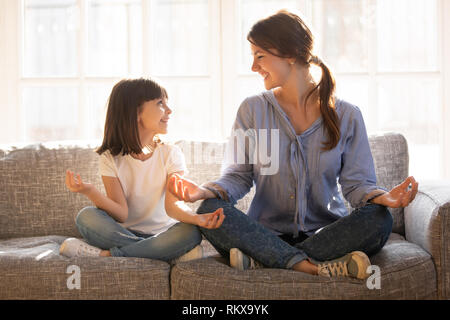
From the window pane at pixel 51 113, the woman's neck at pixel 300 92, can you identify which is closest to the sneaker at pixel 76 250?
the woman's neck at pixel 300 92

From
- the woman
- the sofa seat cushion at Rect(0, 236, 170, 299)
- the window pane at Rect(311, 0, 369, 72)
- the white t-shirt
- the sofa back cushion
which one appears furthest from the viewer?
the window pane at Rect(311, 0, 369, 72)

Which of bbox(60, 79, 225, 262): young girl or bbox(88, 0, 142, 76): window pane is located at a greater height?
bbox(88, 0, 142, 76): window pane

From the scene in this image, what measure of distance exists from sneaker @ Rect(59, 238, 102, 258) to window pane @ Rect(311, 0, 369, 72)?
155 cm

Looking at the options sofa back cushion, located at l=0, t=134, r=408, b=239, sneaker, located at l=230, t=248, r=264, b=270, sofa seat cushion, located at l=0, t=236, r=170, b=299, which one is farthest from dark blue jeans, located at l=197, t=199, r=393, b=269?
sofa back cushion, located at l=0, t=134, r=408, b=239

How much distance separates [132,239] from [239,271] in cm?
42

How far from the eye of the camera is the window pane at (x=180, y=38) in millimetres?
2783

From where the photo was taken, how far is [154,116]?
2.00m

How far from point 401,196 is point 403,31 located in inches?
54.8

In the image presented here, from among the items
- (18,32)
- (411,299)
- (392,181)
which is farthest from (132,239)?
(18,32)

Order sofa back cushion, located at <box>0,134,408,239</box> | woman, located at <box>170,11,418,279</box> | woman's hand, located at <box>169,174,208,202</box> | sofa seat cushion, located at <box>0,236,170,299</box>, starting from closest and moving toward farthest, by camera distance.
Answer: sofa seat cushion, located at <box>0,236,170,299</box>
woman's hand, located at <box>169,174,208,202</box>
woman, located at <box>170,11,418,279</box>
sofa back cushion, located at <box>0,134,408,239</box>

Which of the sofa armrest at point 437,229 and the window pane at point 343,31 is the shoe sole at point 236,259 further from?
the window pane at point 343,31

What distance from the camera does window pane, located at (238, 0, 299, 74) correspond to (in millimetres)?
2760

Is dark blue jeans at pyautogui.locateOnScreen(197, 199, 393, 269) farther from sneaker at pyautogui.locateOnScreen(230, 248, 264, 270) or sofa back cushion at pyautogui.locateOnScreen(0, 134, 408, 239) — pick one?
sofa back cushion at pyautogui.locateOnScreen(0, 134, 408, 239)

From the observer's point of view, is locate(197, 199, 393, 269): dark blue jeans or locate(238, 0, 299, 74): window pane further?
locate(238, 0, 299, 74): window pane
